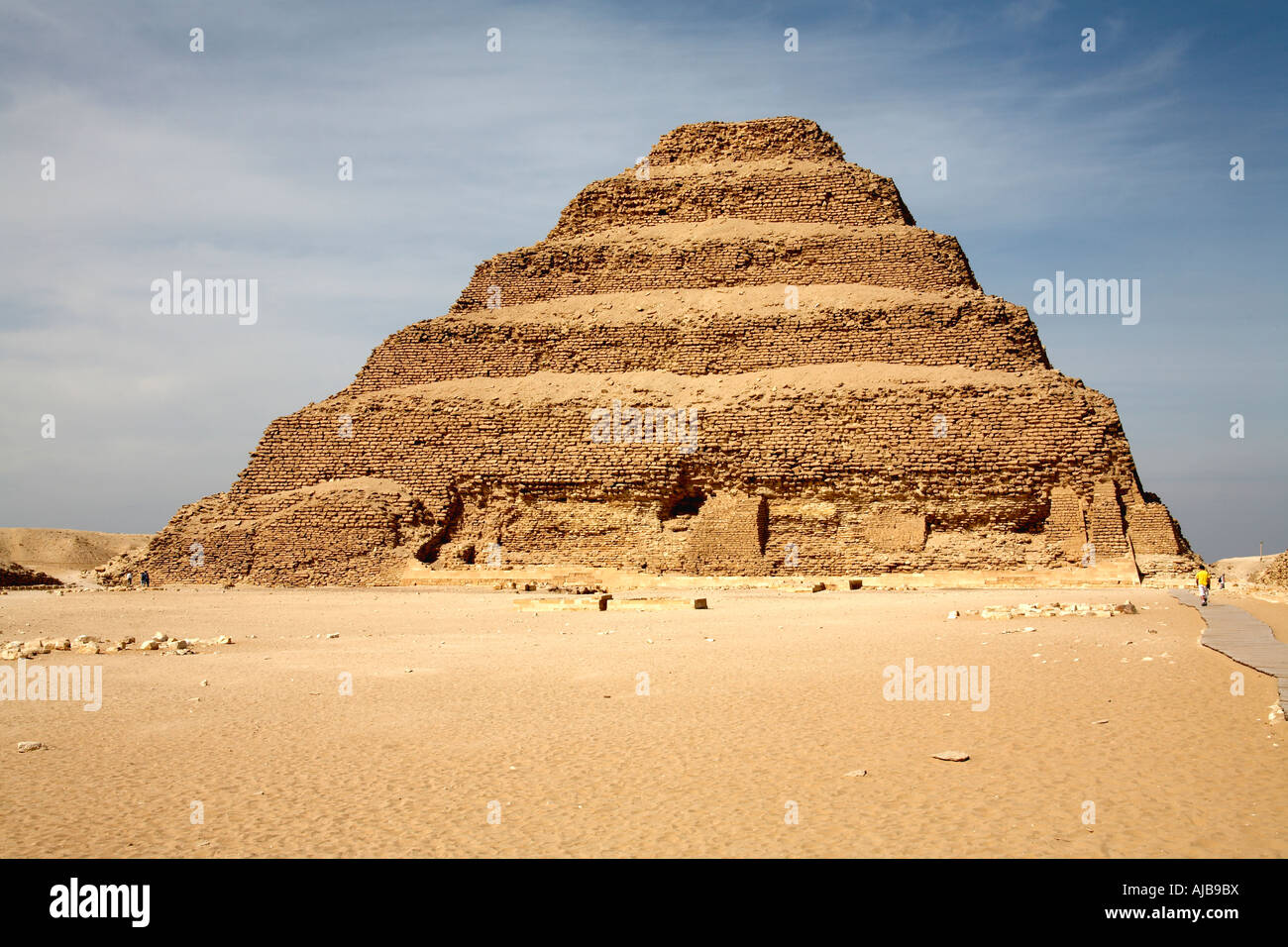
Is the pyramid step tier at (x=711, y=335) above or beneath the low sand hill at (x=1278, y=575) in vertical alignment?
above

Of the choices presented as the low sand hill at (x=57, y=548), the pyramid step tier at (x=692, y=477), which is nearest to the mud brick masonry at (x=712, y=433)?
the pyramid step tier at (x=692, y=477)

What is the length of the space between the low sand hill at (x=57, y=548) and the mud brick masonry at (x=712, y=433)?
109 feet

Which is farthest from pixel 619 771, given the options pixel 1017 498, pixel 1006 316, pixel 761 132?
pixel 761 132

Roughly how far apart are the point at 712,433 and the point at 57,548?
50.7 meters

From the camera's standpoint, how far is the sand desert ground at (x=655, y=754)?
183 inches

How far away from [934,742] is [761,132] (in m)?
41.0

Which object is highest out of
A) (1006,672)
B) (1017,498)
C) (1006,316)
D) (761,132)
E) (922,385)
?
(761,132)

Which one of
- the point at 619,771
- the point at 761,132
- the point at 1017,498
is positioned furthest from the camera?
the point at 761,132

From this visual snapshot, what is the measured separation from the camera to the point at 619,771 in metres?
5.86

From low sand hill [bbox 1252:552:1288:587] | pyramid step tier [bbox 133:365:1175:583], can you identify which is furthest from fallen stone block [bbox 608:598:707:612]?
low sand hill [bbox 1252:552:1288:587]

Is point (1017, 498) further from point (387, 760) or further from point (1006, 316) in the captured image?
point (387, 760)

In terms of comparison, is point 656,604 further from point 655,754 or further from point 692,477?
point 655,754

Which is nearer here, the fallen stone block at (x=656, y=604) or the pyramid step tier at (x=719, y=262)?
the fallen stone block at (x=656, y=604)

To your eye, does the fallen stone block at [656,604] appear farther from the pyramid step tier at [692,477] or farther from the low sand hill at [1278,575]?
the low sand hill at [1278,575]
